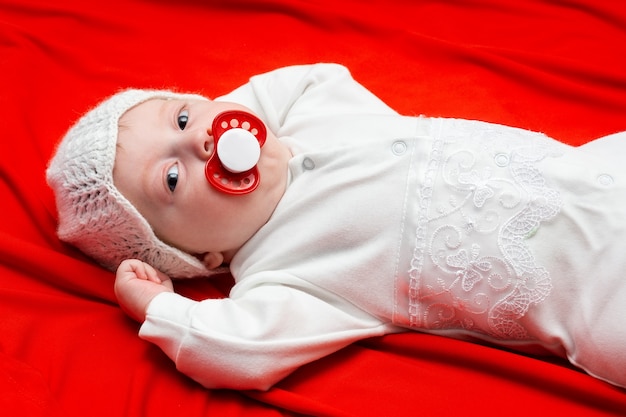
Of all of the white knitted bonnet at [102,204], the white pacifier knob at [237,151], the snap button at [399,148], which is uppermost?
the snap button at [399,148]

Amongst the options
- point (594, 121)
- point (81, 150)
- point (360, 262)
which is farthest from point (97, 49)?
point (594, 121)

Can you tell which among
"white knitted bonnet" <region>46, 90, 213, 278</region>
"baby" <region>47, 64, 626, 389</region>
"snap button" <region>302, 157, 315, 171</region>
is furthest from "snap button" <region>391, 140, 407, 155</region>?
"white knitted bonnet" <region>46, 90, 213, 278</region>

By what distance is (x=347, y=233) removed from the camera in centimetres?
118

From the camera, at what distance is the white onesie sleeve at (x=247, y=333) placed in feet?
3.62

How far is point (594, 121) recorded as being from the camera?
4.84 ft

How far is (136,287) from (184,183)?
184 mm

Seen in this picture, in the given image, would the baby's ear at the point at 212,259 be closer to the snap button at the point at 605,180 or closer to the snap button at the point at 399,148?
the snap button at the point at 399,148

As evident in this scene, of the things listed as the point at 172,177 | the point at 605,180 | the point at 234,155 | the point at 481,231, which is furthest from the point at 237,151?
the point at 605,180

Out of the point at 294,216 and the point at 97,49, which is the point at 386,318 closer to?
the point at 294,216

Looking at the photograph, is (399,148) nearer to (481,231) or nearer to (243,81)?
(481,231)

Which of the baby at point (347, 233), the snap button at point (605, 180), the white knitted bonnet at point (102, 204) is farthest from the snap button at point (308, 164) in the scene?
the snap button at point (605, 180)

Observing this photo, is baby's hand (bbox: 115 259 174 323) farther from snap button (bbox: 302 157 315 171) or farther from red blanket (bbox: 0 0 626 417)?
snap button (bbox: 302 157 315 171)

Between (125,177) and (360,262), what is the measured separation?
0.41 metres

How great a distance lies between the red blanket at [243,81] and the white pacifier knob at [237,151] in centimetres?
28
